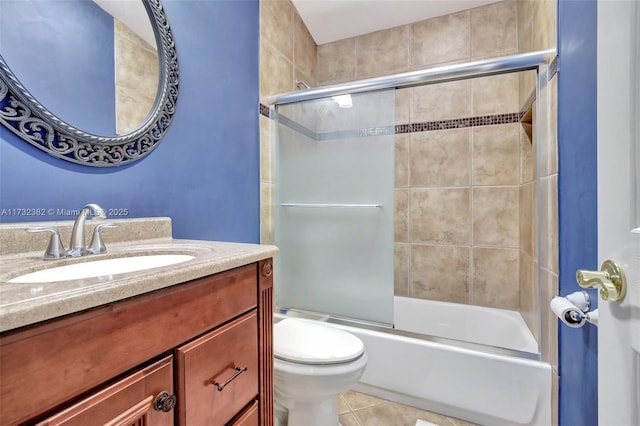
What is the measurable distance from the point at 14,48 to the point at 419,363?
1920mm

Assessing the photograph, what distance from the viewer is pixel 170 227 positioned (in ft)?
3.96

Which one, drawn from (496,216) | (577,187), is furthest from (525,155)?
(577,187)

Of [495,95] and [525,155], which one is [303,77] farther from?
[525,155]

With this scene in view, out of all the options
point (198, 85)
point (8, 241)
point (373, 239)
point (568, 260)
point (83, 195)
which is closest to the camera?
point (8, 241)

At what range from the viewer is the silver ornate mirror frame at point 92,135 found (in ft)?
2.60

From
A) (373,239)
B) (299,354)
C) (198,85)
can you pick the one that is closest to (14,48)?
(198,85)

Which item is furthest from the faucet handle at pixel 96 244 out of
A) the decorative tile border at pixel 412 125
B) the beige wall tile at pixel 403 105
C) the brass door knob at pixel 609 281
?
the beige wall tile at pixel 403 105

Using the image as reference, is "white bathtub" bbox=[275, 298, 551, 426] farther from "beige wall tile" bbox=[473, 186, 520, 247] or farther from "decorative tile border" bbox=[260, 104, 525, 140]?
"decorative tile border" bbox=[260, 104, 525, 140]

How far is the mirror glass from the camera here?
823mm

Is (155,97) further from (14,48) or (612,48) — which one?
(612,48)

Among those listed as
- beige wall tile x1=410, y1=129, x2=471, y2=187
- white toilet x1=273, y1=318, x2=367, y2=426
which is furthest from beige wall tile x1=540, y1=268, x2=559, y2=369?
beige wall tile x1=410, y1=129, x2=471, y2=187

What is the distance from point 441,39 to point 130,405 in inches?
107

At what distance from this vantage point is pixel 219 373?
696 millimetres

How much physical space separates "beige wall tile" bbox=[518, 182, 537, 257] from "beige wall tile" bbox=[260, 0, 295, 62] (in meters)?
1.81
